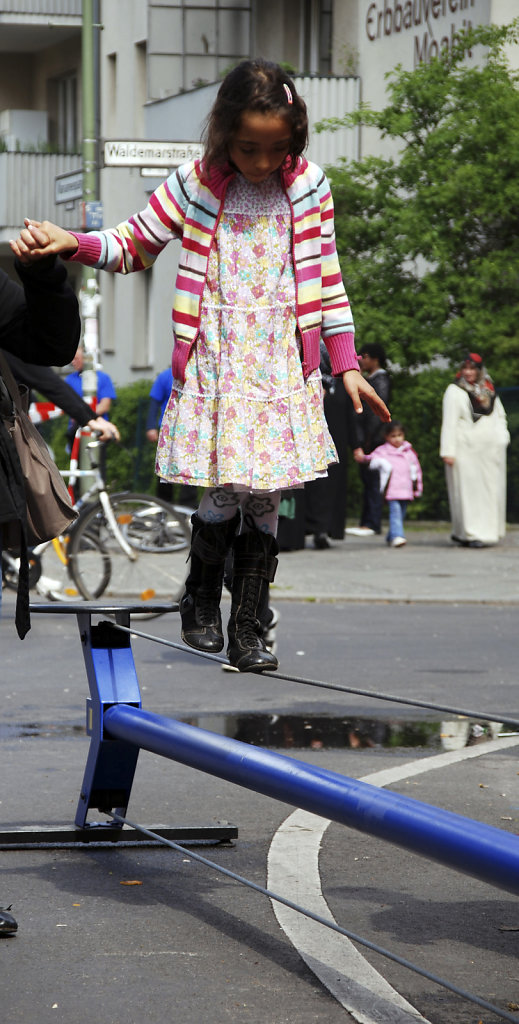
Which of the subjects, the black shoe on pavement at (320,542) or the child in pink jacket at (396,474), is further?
the child in pink jacket at (396,474)

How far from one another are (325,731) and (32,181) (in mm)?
26071

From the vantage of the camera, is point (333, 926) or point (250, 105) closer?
point (333, 926)

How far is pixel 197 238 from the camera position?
440 centimetres

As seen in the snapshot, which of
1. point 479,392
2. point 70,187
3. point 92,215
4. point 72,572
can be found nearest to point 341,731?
point 72,572

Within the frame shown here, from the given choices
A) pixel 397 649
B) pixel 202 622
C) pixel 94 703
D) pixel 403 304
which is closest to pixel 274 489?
pixel 202 622

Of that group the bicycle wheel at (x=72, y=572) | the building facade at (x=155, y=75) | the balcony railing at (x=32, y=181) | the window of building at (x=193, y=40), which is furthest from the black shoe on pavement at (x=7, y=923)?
the balcony railing at (x=32, y=181)

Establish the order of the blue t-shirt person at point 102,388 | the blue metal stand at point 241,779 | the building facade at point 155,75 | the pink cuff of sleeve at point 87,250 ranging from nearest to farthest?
the blue metal stand at point 241,779 → the pink cuff of sleeve at point 87,250 → the blue t-shirt person at point 102,388 → the building facade at point 155,75

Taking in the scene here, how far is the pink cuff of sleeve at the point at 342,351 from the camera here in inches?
179

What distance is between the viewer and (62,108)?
34312 millimetres

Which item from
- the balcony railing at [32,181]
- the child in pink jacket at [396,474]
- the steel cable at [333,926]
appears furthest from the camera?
the balcony railing at [32,181]

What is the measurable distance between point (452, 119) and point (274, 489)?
1731 cm

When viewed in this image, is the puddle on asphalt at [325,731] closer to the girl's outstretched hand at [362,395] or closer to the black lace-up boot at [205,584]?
the black lace-up boot at [205,584]

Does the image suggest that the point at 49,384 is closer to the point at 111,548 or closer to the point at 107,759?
the point at 107,759

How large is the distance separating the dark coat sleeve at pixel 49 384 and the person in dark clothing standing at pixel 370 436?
9.29 m
